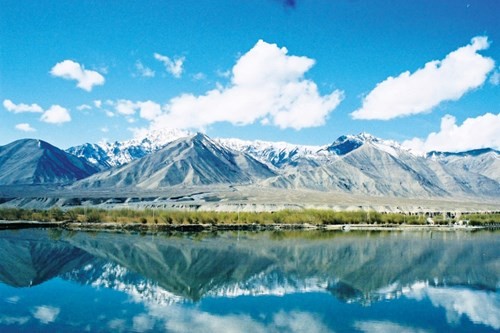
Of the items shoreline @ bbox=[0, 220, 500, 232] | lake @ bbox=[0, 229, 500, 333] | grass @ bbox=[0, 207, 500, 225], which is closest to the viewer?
lake @ bbox=[0, 229, 500, 333]

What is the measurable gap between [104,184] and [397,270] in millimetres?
168370

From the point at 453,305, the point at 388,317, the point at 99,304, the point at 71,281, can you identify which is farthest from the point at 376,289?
the point at 71,281

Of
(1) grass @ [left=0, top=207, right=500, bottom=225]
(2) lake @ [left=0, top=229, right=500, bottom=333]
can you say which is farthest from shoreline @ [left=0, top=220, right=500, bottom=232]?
(2) lake @ [left=0, top=229, right=500, bottom=333]

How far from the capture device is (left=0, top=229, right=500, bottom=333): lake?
21422 mm

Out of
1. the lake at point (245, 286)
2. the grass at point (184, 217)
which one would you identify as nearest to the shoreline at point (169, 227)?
the grass at point (184, 217)

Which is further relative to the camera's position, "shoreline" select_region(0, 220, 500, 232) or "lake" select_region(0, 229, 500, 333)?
"shoreline" select_region(0, 220, 500, 232)

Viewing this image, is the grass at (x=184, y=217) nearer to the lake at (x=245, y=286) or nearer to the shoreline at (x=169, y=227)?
the shoreline at (x=169, y=227)

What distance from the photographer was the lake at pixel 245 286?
843 inches

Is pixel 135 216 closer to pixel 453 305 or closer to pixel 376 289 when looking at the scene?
pixel 376 289

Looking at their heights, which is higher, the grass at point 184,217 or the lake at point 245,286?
the grass at point 184,217

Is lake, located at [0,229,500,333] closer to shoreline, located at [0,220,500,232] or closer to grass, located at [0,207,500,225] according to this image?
shoreline, located at [0,220,500,232]

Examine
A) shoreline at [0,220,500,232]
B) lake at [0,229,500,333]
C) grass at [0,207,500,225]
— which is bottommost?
lake at [0,229,500,333]

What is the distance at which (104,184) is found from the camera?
191 m

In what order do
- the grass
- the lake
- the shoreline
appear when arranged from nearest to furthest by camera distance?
1. the lake
2. the shoreline
3. the grass
